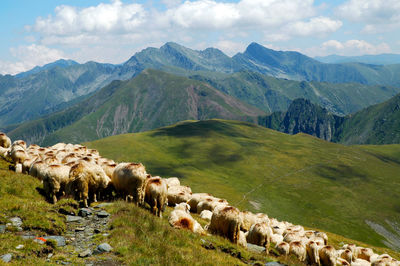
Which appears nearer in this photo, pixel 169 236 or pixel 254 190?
pixel 169 236

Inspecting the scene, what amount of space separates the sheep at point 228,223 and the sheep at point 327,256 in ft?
48.5

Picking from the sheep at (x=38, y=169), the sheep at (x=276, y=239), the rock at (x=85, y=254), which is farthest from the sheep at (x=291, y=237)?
the sheep at (x=38, y=169)

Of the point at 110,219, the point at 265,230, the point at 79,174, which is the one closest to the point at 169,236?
the point at 110,219

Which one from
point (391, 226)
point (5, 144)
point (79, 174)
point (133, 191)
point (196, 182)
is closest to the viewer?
point (79, 174)

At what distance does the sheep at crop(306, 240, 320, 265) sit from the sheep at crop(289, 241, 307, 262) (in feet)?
4.31

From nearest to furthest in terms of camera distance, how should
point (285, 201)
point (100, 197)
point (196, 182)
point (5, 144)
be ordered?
point (100, 197)
point (5, 144)
point (285, 201)
point (196, 182)

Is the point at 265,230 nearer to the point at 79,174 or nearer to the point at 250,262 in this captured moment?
the point at 250,262

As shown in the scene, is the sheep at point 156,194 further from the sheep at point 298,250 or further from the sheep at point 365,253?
the sheep at point 365,253

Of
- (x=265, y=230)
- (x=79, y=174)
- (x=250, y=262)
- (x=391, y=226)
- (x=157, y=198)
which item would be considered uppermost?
(x=79, y=174)

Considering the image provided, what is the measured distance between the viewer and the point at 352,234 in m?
149

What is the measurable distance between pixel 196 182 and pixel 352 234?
309 feet

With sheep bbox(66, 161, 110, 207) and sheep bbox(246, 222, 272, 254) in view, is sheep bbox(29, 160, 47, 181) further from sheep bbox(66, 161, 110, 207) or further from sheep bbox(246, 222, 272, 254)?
sheep bbox(246, 222, 272, 254)

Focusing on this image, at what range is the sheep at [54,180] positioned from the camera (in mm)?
23875

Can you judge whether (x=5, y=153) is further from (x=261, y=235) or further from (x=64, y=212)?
(x=261, y=235)
